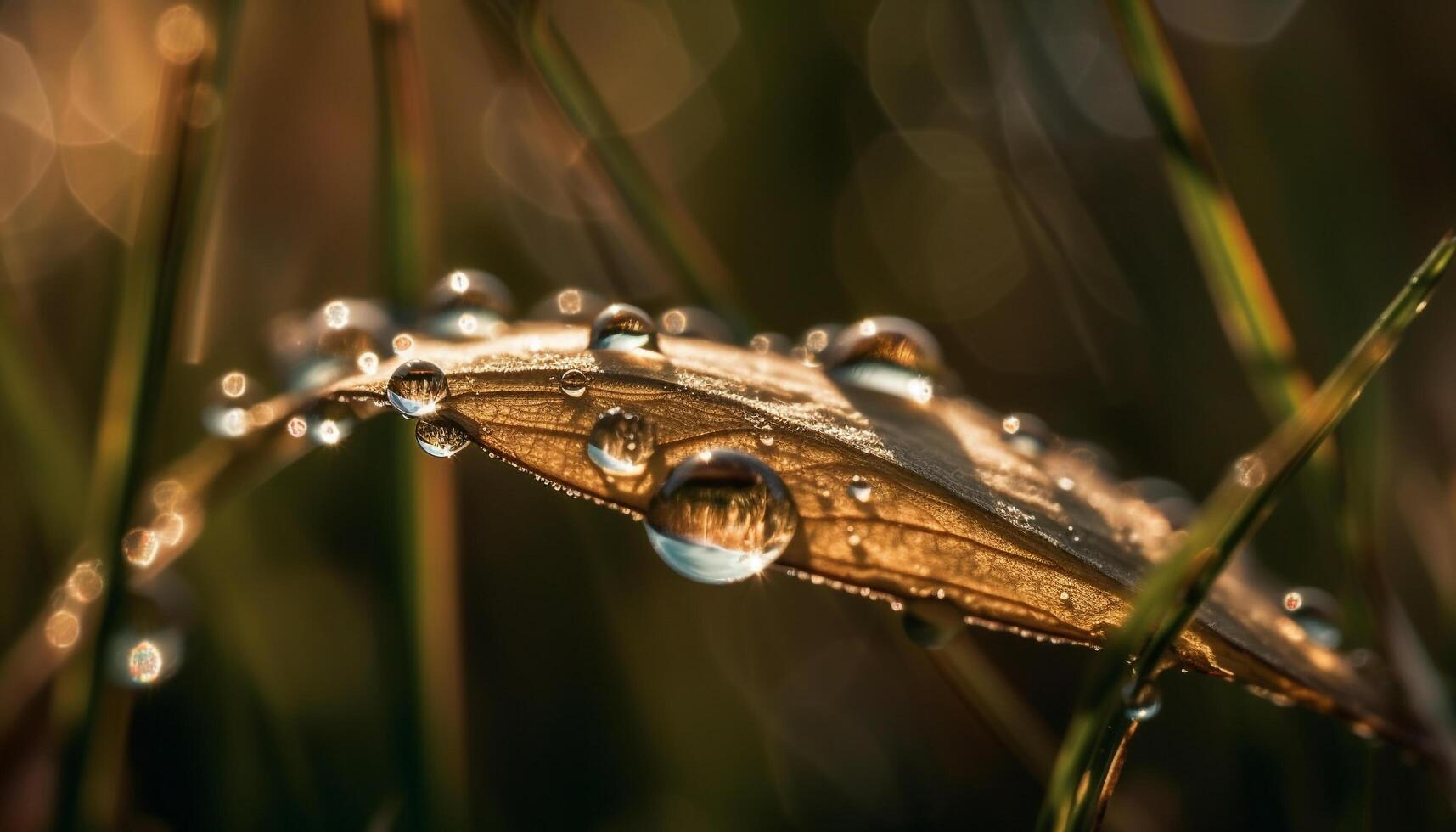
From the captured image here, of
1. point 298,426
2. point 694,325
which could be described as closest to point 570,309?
point 694,325

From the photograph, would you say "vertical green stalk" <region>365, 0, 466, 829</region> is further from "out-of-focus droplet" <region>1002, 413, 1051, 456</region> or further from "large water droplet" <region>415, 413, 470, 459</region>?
"out-of-focus droplet" <region>1002, 413, 1051, 456</region>

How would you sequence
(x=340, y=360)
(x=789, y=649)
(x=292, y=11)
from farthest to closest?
(x=292, y=11) < (x=789, y=649) < (x=340, y=360)

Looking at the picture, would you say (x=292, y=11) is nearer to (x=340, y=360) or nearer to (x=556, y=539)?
(x=556, y=539)

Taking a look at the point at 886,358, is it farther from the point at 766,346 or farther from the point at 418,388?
the point at 418,388

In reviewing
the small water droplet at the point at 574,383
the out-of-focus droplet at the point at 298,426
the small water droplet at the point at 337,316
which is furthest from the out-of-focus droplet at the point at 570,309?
the small water droplet at the point at 574,383

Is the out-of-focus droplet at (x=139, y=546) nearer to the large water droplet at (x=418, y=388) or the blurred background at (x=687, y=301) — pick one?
the blurred background at (x=687, y=301)

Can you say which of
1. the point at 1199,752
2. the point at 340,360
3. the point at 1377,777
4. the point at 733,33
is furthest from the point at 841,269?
the point at 340,360

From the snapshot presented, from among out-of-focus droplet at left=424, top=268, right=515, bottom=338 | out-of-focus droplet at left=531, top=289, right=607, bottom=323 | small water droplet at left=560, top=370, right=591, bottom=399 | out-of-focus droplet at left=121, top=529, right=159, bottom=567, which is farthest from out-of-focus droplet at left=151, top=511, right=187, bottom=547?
small water droplet at left=560, top=370, right=591, bottom=399
